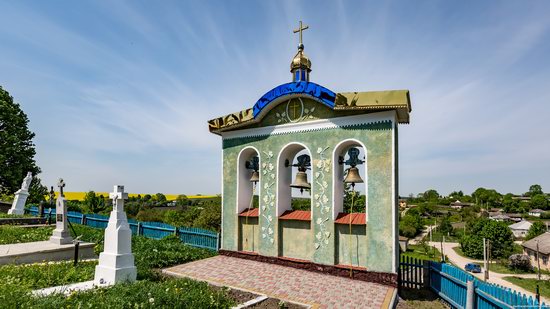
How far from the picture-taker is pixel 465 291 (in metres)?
7.16

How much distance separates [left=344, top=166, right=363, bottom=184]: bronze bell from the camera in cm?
928

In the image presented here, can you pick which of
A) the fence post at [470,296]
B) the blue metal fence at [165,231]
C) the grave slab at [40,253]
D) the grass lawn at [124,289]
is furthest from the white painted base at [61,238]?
the fence post at [470,296]

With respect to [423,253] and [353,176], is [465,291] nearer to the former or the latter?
[353,176]

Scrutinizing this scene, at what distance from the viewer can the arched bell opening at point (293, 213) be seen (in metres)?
10.0

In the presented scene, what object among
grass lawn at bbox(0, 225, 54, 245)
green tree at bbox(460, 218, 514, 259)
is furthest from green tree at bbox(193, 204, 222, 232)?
green tree at bbox(460, 218, 514, 259)

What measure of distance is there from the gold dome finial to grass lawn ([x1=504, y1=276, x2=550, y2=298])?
38.6 metres

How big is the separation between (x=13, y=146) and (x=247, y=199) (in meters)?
23.6

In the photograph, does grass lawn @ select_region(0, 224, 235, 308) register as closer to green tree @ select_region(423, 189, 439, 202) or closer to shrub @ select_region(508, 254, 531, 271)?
shrub @ select_region(508, 254, 531, 271)

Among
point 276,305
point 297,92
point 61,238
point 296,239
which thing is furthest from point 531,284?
point 61,238

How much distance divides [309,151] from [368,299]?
15.0 feet

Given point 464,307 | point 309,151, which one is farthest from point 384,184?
point 464,307

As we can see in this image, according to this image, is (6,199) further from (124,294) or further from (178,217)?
(124,294)

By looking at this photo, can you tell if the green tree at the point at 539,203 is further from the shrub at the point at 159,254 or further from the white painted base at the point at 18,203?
the white painted base at the point at 18,203

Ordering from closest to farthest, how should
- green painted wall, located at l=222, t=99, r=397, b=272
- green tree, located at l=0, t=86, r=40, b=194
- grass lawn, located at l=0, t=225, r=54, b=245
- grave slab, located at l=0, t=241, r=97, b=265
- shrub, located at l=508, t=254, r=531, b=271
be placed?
1. green painted wall, located at l=222, t=99, r=397, b=272
2. grave slab, located at l=0, t=241, r=97, b=265
3. grass lawn, located at l=0, t=225, r=54, b=245
4. green tree, located at l=0, t=86, r=40, b=194
5. shrub, located at l=508, t=254, r=531, b=271
